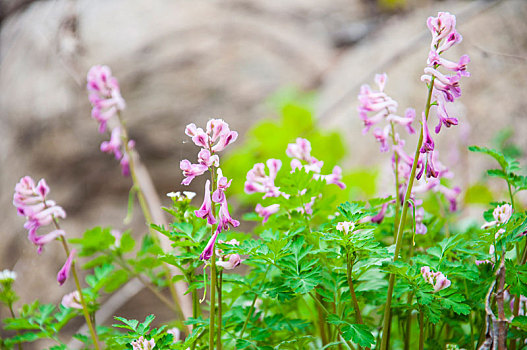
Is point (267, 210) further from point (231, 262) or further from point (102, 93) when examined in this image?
point (102, 93)

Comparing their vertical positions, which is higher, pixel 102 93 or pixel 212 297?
pixel 102 93

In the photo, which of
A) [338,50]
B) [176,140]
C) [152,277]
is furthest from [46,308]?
[338,50]

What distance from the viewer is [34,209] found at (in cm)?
92

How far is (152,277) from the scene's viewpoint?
1.13m

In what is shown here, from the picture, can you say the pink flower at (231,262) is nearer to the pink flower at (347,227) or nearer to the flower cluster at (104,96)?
the pink flower at (347,227)

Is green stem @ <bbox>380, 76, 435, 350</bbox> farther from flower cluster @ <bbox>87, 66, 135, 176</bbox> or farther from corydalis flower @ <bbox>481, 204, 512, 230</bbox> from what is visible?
flower cluster @ <bbox>87, 66, 135, 176</bbox>

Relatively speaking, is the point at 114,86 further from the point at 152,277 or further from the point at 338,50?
the point at 338,50

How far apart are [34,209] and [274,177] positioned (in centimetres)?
51

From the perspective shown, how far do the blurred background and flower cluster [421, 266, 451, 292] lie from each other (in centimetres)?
187

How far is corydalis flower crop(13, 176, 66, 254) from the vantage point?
91 cm

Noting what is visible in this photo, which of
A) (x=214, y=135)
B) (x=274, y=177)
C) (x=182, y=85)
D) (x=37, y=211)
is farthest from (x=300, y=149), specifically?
(x=182, y=85)

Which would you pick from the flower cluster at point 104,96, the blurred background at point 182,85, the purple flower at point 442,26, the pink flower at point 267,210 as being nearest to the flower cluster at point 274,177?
the pink flower at point 267,210

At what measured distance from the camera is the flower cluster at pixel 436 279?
2.56 feet

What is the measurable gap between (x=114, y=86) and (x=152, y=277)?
555 millimetres
